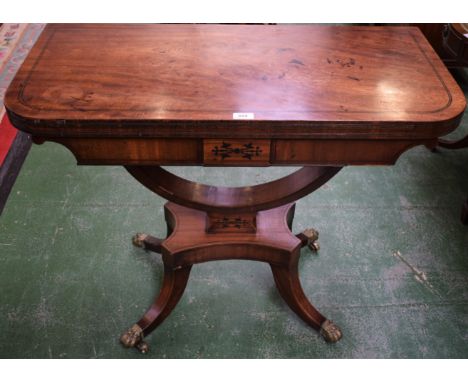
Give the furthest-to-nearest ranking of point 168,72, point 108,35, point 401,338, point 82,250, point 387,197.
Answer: point 387,197, point 82,250, point 401,338, point 108,35, point 168,72

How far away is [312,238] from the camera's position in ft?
6.31

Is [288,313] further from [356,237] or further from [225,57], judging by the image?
[225,57]

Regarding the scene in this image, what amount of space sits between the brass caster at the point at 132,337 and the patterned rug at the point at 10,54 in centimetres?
129

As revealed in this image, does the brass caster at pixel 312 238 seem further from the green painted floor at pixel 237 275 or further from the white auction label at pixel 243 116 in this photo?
the white auction label at pixel 243 116

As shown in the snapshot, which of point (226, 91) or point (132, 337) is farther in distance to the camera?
point (132, 337)

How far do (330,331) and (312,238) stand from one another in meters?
0.42

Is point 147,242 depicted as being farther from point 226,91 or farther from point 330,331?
point 226,91

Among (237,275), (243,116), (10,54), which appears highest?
(243,116)

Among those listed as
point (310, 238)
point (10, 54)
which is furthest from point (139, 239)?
point (10, 54)

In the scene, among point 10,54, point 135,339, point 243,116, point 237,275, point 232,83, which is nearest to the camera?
point 243,116

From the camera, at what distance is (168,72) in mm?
1212

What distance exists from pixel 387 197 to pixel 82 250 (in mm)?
1388

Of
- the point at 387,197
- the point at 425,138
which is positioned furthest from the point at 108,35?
the point at 387,197

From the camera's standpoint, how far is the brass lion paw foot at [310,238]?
6.28ft
